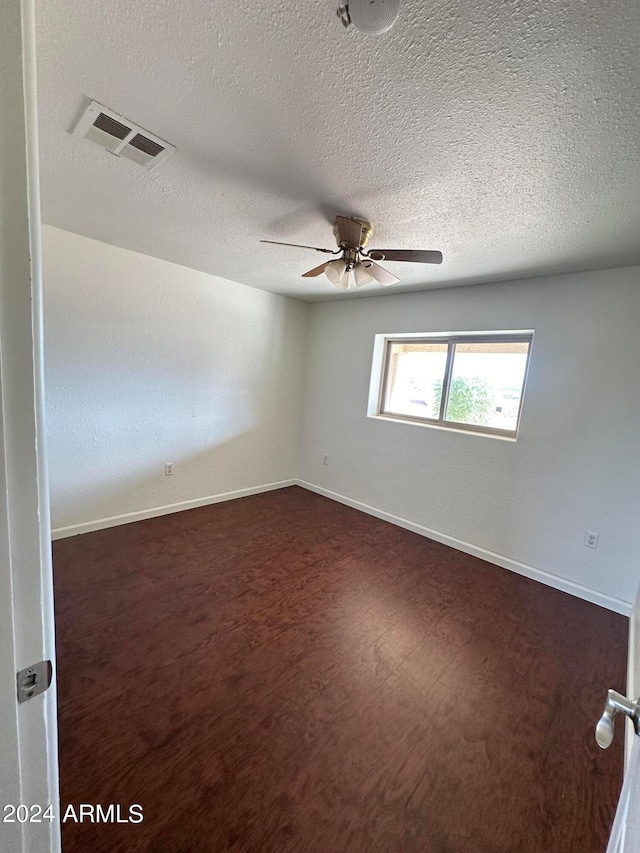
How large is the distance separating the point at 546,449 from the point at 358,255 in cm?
201

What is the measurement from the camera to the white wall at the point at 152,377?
258 cm

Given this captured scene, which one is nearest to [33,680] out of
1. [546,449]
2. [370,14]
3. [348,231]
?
[370,14]

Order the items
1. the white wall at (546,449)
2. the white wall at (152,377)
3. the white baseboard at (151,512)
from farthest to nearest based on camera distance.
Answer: the white baseboard at (151,512)
the white wall at (152,377)
the white wall at (546,449)

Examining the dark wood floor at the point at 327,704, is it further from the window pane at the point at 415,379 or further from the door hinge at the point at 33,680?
the window pane at the point at 415,379

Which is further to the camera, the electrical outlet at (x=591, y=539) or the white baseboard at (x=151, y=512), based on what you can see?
the white baseboard at (x=151, y=512)

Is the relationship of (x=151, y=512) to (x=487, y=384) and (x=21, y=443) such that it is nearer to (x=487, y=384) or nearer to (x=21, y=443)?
(x=21, y=443)

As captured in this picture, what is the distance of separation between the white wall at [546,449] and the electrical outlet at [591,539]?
0.11 ft

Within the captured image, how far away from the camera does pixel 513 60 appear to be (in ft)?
3.01

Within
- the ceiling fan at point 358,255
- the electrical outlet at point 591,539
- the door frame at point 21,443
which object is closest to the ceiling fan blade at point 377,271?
the ceiling fan at point 358,255

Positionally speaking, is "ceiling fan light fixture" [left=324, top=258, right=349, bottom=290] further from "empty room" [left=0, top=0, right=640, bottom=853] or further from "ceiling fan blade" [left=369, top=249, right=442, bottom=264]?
"ceiling fan blade" [left=369, top=249, right=442, bottom=264]

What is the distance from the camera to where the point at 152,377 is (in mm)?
3051

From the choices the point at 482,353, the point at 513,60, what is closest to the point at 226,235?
the point at 513,60

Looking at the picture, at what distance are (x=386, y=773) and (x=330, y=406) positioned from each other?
3197mm

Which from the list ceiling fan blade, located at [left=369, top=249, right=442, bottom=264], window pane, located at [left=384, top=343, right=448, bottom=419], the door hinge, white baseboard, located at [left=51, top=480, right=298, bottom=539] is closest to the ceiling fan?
ceiling fan blade, located at [left=369, top=249, right=442, bottom=264]
